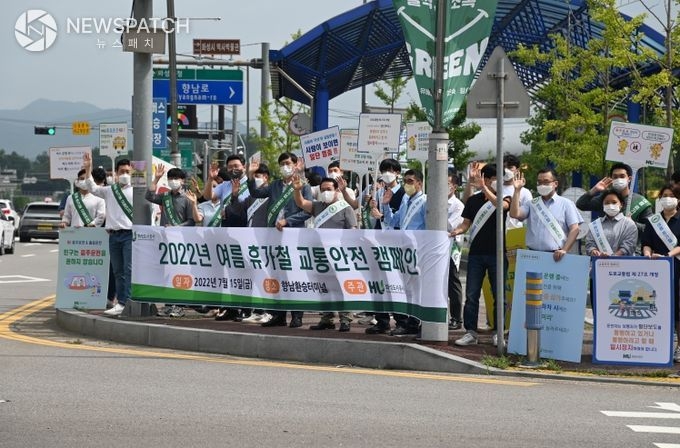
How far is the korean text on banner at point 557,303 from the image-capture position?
489 inches

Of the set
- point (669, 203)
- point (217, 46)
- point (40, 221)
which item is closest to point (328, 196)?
point (669, 203)

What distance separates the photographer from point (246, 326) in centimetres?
1478

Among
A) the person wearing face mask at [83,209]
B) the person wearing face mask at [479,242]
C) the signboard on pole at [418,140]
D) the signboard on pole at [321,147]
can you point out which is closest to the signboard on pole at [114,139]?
the signboard on pole at [418,140]

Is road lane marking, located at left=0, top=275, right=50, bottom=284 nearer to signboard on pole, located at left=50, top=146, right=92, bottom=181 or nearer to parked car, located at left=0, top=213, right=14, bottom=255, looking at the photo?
signboard on pole, located at left=50, top=146, right=92, bottom=181

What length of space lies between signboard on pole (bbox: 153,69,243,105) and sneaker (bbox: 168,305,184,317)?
93.9 feet

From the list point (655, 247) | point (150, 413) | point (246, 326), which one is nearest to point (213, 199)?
point (246, 326)

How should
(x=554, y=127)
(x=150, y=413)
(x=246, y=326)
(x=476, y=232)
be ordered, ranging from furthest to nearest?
(x=554, y=127) < (x=246, y=326) < (x=476, y=232) < (x=150, y=413)

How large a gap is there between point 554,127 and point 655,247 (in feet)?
78.8

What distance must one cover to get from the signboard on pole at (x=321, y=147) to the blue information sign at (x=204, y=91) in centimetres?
2501

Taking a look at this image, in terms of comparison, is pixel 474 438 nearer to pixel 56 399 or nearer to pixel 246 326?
pixel 56 399

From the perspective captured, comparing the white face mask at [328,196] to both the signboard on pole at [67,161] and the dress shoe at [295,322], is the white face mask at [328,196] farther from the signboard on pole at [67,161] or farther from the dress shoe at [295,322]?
the signboard on pole at [67,161]

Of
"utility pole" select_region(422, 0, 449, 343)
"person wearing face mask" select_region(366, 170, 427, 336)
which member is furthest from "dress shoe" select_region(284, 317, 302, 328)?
"utility pole" select_region(422, 0, 449, 343)

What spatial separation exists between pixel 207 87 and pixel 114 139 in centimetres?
1679

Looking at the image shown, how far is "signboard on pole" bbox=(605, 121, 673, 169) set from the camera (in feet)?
46.9
